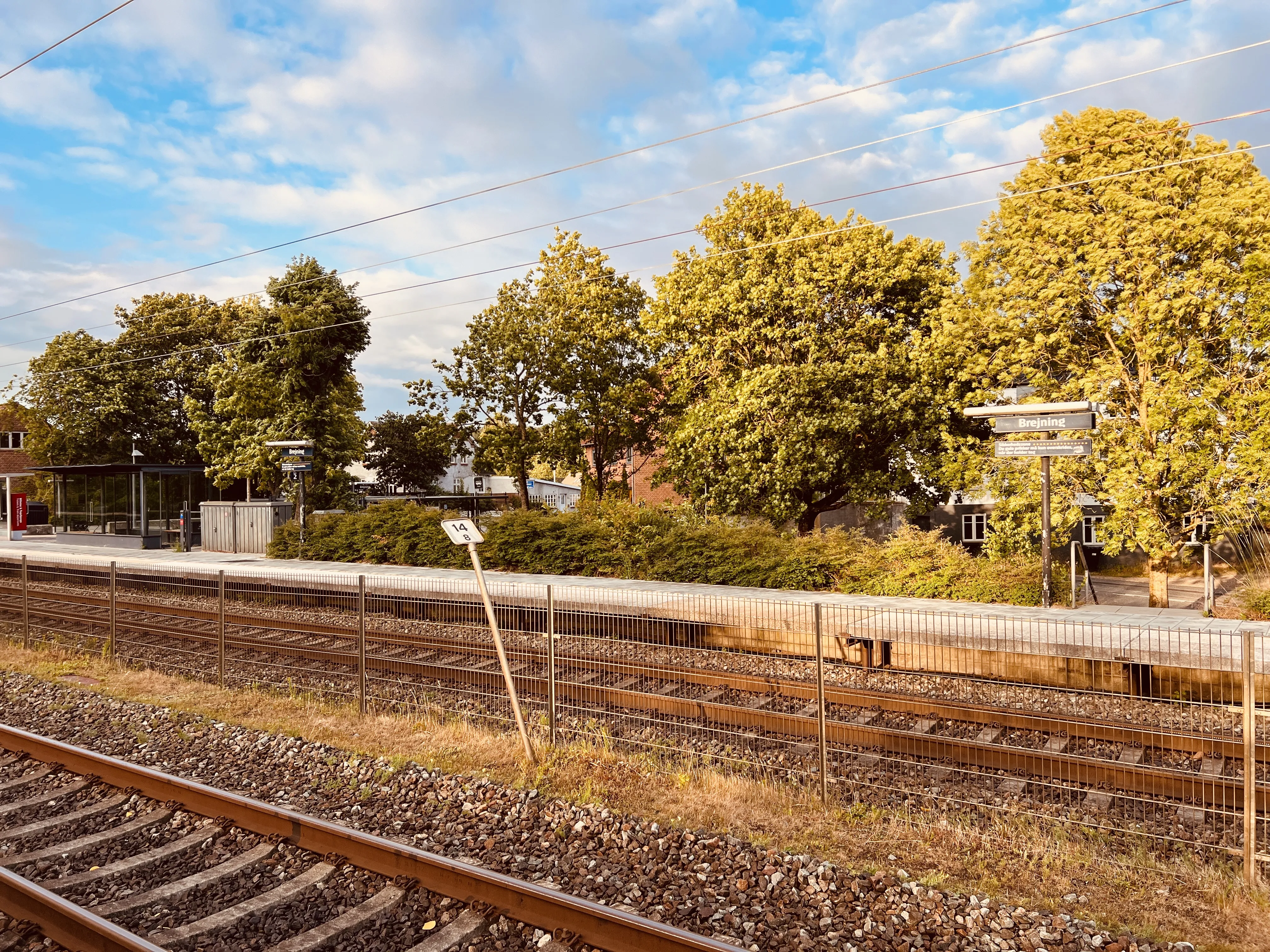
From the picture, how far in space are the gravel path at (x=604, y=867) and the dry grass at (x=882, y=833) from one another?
0.86 ft

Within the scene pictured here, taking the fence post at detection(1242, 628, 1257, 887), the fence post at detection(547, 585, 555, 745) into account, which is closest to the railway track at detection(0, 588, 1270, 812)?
the fence post at detection(1242, 628, 1257, 887)

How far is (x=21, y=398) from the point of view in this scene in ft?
151

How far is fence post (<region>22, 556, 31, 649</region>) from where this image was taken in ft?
45.0

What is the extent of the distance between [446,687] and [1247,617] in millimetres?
12552

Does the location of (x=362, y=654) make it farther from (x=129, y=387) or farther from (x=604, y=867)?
(x=129, y=387)

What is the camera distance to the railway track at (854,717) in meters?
6.58

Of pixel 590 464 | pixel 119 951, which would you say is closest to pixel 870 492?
pixel 590 464

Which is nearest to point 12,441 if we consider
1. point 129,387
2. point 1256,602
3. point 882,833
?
point 129,387

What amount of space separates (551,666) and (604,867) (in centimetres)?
289

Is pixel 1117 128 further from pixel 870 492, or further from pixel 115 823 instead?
pixel 115 823

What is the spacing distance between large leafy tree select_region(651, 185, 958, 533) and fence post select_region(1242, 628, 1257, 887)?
A: 15.8 m

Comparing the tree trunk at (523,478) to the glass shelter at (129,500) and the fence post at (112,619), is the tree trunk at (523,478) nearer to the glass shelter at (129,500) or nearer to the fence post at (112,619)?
the glass shelter at (129,500)

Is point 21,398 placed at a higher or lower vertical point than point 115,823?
higher

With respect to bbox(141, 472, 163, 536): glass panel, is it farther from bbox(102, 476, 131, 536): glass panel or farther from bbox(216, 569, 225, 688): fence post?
bbox(216, 569, 225, 688): fence post
